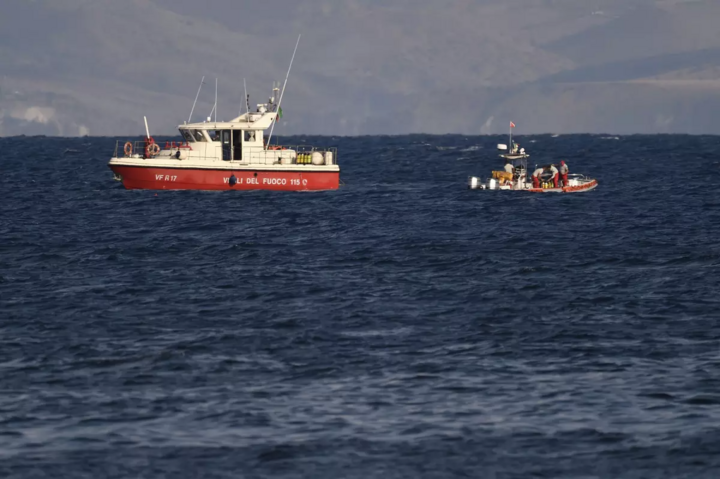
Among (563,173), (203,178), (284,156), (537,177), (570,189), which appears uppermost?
(284,156)

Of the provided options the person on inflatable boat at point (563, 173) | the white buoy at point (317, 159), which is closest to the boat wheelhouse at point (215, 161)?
the white buoy at point (317, 159)

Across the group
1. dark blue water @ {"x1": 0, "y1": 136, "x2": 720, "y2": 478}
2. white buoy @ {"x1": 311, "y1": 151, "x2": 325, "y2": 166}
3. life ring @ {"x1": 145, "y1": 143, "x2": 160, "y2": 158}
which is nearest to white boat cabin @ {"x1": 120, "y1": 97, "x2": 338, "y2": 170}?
life ring @ {"x1": 145, "y1": 143, "x2": 160, "y2": 158}

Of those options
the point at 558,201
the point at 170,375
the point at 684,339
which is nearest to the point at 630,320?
the point at 684,339

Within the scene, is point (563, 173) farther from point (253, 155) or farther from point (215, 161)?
point (215, 161)

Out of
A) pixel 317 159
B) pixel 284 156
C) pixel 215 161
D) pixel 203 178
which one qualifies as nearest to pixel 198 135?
pixel 215 161

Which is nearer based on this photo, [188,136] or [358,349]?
[358,349]

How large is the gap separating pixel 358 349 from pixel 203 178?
35.9 meters

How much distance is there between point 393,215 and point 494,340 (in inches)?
1207

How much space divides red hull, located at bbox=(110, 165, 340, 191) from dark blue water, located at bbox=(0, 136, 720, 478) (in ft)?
27.0

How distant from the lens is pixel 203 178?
197ft

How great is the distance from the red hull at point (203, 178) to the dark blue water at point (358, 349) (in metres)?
8.21

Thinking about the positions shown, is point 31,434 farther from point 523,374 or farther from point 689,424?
point 689,424

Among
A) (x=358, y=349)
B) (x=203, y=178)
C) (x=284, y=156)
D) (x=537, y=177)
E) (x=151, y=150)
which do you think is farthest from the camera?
(x=537, y=177)

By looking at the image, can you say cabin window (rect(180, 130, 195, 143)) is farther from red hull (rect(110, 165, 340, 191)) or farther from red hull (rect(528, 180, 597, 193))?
red hull (rect(528, 180, 597, 193))
